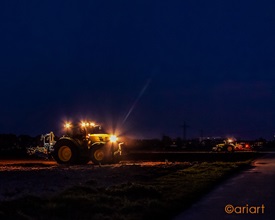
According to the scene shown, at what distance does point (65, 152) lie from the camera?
35.9 metres

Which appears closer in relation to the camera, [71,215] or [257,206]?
[71,215]

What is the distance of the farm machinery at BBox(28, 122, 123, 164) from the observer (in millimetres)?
35625

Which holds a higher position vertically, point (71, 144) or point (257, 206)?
point (71, 144)

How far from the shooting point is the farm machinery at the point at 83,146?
117 ft

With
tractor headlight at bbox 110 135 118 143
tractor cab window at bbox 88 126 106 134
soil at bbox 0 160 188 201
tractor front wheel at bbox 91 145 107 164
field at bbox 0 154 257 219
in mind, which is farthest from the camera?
tractor cab window at bbox 88 126 106 134

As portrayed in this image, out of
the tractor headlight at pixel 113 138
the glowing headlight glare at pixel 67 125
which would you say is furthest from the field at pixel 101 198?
the glowing headlight glare at pixel 67 125

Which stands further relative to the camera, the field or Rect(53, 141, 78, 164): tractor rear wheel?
Rect(53, 141, 78, 164): tractor rear wheel

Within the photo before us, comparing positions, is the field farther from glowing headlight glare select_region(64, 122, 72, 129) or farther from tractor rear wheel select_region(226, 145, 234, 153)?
tractor rear wheel select_region(226, 145, 234, 153)

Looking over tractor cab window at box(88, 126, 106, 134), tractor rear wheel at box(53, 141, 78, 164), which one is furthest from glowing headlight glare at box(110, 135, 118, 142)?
tractor rear wheel at box(53, 141, 78, 164)

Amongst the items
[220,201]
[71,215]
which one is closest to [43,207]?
[71,215]

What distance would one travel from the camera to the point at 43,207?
47.8 ft

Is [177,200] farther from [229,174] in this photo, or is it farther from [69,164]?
[69,164]

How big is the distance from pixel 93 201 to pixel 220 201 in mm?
3672

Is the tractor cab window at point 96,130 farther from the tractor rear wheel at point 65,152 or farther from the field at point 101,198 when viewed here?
the field at point 101,198
